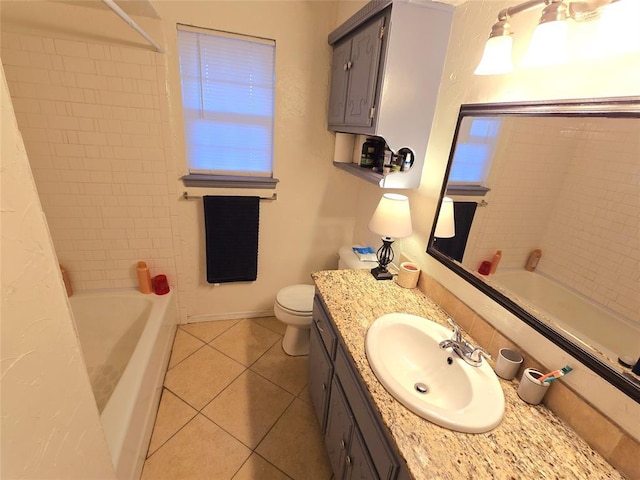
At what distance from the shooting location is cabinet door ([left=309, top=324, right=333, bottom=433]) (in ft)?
4.66

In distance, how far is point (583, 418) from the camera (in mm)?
840

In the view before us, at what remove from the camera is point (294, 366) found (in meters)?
2.08

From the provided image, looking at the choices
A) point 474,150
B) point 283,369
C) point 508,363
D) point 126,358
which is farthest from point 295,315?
point 474,150

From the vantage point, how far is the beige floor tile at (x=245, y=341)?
2.15m

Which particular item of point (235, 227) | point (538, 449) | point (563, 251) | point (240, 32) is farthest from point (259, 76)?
point (538, 449)

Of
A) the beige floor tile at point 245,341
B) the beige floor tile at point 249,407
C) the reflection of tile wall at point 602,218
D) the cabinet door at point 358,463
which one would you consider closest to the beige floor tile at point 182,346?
the beige floor tile at point 245,341

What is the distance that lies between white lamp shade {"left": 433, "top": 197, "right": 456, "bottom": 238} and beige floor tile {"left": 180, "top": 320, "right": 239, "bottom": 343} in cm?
181

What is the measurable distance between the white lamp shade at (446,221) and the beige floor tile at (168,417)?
5.51 ft

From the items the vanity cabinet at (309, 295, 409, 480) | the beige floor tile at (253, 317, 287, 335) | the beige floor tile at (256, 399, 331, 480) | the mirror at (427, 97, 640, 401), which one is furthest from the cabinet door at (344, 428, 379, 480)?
the beige floor tile at (253, 317, 287, 335)

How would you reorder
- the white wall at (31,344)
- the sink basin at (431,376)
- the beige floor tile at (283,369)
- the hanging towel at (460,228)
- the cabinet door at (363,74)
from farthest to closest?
1. the beige floor tile at (283,369)
2. the cabinet door at (363,74)
3. the hanging towel at (460,228)
4. the sink basin at (431,376)
5. the white wall at (31,344)

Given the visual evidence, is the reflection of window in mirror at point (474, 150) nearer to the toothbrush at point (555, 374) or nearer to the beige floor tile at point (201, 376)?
the toothbrush at point (555, 374)

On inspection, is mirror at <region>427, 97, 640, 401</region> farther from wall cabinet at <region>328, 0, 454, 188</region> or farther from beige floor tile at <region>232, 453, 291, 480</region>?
beige floor tile at <region>232, 453, 291, 480</region>

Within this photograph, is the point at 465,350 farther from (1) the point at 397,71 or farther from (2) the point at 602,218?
(1) the point at 397,71

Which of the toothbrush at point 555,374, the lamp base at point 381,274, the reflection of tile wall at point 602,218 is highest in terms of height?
the reflection of tile wall at point 602,218
